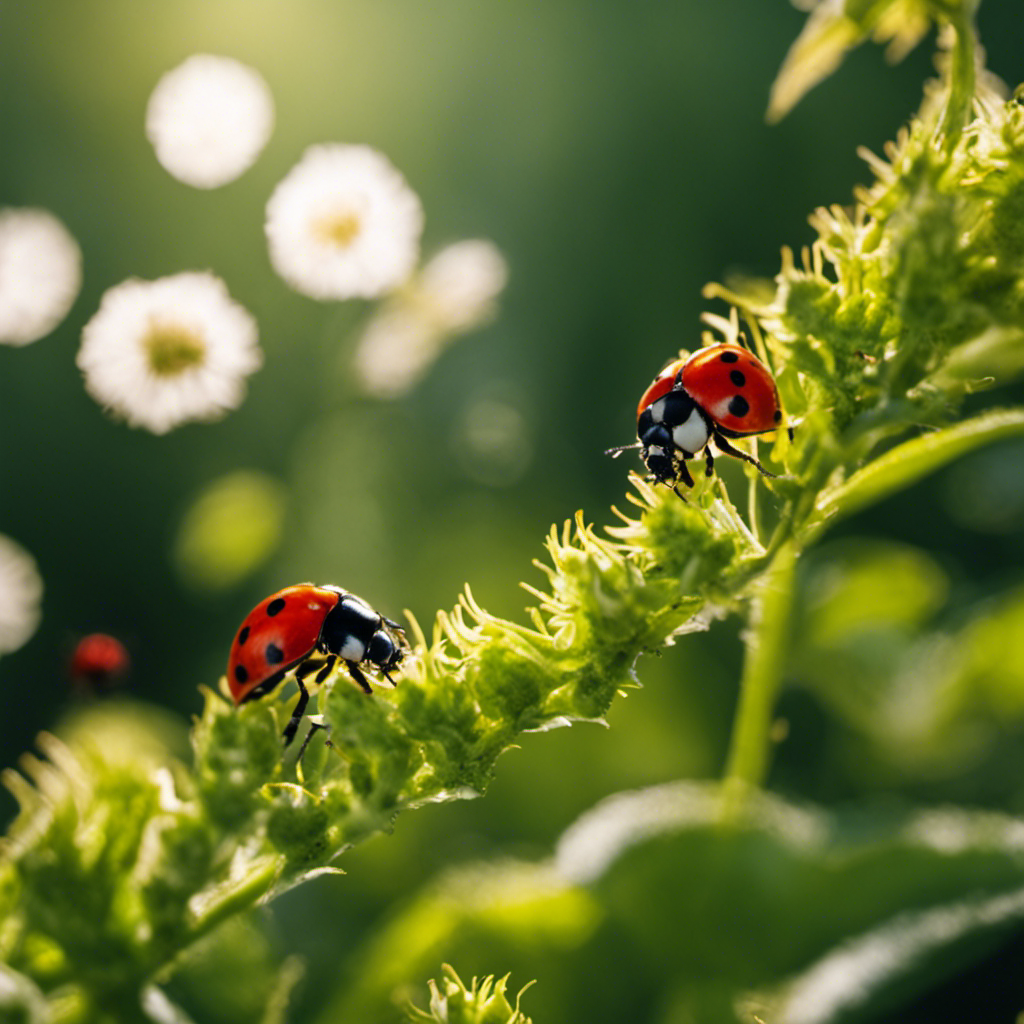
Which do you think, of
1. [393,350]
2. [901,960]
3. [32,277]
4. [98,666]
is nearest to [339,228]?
[393,350]

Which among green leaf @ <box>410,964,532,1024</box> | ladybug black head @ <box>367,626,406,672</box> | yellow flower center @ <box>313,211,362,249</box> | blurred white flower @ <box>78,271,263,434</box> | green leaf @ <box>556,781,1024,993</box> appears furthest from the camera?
yellow flower center @ <box>313,211,362,249</box>

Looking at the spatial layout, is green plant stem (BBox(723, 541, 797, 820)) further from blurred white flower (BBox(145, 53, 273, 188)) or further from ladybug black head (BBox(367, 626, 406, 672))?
blurred white flower (BBox(145, 53, 273, 188))

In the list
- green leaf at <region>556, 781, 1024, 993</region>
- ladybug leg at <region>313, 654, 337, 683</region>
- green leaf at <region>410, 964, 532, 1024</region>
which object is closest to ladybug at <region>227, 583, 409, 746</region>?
ladybug leg at <region>313, 654, 337, 683</region>

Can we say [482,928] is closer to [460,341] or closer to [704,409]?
[704,409]

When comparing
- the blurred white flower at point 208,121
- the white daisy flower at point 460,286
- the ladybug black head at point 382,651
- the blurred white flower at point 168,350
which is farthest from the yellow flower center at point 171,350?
the ladybug black head at point 382,651

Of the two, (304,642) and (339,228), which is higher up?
(339,228)

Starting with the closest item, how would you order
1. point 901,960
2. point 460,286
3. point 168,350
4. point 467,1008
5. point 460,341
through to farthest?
point 467,1008 < point 901,960 < point 168,350 < point 460,286 < point 460,341
